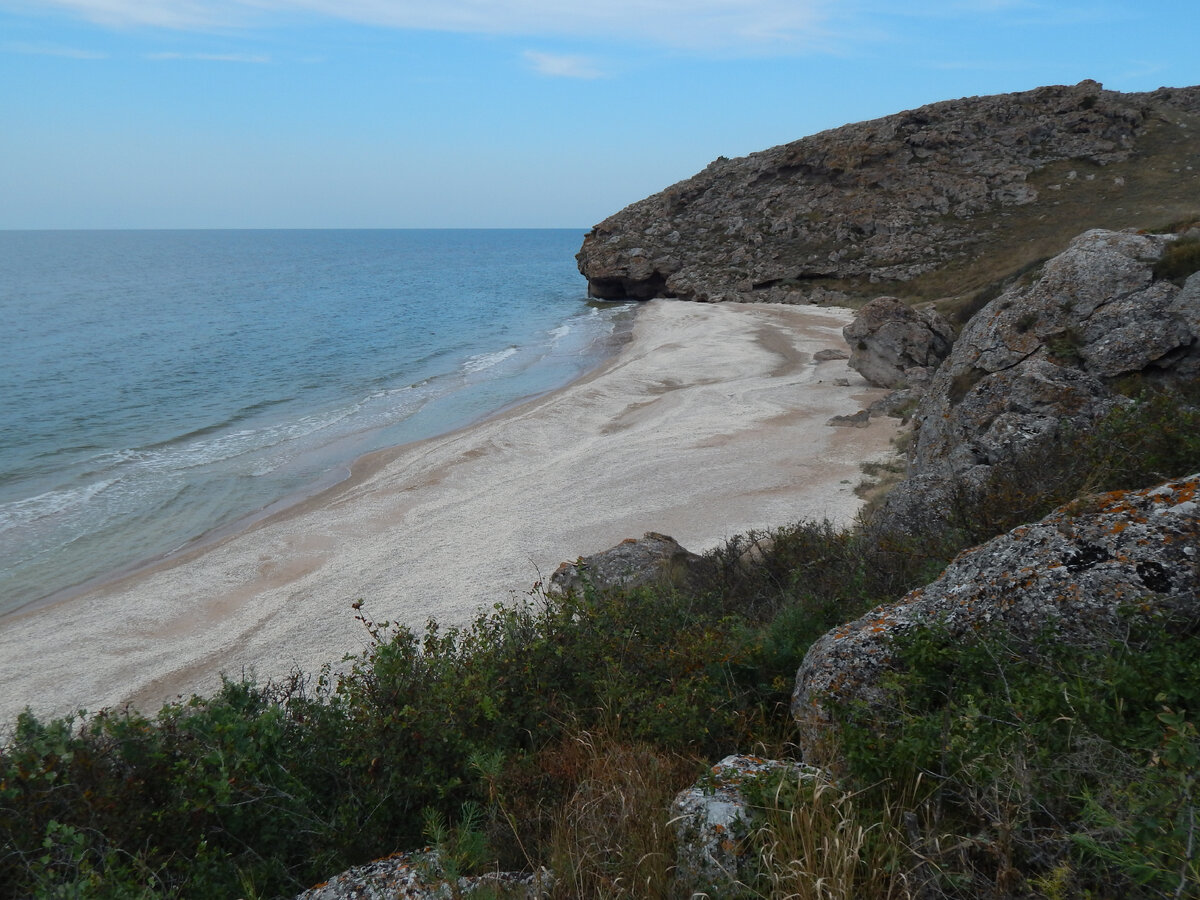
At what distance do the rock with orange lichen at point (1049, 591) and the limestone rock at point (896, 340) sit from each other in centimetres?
1803

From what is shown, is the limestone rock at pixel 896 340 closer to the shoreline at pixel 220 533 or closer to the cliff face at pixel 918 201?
the shoreline at pixel 220 533

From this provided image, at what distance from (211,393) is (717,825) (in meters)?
30.7

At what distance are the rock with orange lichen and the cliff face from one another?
134ft

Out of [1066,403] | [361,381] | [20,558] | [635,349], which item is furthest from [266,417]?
[1066,403]

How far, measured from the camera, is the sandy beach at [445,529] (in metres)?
10.6

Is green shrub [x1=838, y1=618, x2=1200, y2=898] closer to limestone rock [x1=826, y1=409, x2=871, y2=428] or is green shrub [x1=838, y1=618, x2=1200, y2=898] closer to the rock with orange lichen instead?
the rock with orange lichen

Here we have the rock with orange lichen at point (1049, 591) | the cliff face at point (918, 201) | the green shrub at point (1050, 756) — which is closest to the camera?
the green shrub at point (1050, 756)

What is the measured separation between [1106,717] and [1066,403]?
575 centimetres

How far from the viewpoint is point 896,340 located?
70.9 feet

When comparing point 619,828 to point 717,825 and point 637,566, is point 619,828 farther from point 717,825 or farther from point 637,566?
point 637,566

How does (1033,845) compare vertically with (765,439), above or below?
above

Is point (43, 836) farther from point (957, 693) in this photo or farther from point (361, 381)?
point (361, 381)

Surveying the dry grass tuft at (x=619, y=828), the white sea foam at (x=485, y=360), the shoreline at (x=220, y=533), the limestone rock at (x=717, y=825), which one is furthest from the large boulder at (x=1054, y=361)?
the white sea foam at (x=485, y=360)

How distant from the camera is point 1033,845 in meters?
2.63
